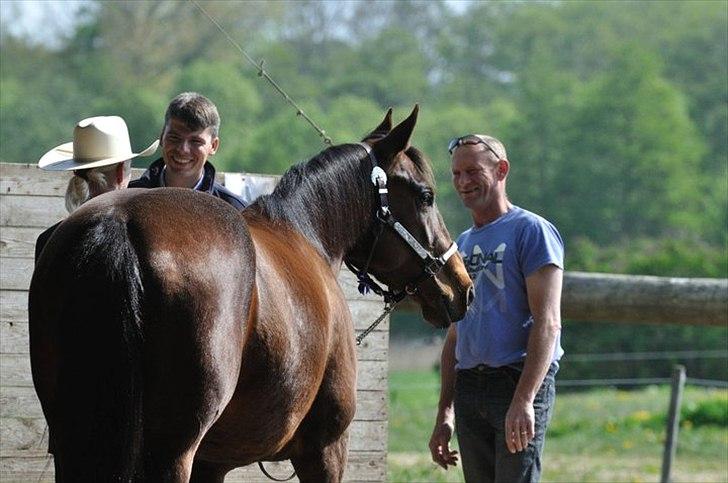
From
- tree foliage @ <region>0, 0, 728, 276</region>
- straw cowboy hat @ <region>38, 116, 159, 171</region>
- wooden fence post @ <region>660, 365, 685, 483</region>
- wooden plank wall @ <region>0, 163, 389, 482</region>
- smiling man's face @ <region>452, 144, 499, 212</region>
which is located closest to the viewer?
straw cowboy hat @ <region>38, 116, 159, 171</region>

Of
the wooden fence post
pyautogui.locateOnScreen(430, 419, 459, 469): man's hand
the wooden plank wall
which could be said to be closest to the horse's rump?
pyautogui.locateOnScreen(430, 419, 459, 469): man's hand

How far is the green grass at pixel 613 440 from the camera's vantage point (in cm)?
938

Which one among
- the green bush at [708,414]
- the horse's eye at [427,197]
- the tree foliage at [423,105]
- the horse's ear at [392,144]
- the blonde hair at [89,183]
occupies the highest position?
the tree foliage at [423,105]

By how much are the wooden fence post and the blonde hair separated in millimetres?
5794

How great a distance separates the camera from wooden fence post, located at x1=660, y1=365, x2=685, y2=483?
343 inches

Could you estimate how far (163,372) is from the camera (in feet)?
10.3

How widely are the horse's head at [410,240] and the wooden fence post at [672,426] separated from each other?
4.71 meters

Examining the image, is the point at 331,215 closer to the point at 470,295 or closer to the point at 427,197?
the point at 427,197

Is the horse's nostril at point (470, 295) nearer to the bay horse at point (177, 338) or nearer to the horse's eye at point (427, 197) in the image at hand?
the horse's eye at point (427, 197)

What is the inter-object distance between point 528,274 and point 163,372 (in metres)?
1.97

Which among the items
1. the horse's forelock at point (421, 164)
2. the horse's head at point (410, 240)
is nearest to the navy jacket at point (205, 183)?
the horse's head at point (410, 240)

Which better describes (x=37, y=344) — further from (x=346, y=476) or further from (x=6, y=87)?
(x=6, y=87)

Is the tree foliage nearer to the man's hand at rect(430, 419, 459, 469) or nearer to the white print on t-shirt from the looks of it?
the man's hand at rect(430, 419, 459, 469)

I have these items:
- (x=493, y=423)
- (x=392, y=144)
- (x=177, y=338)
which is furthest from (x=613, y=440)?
(x=177, y=338)
